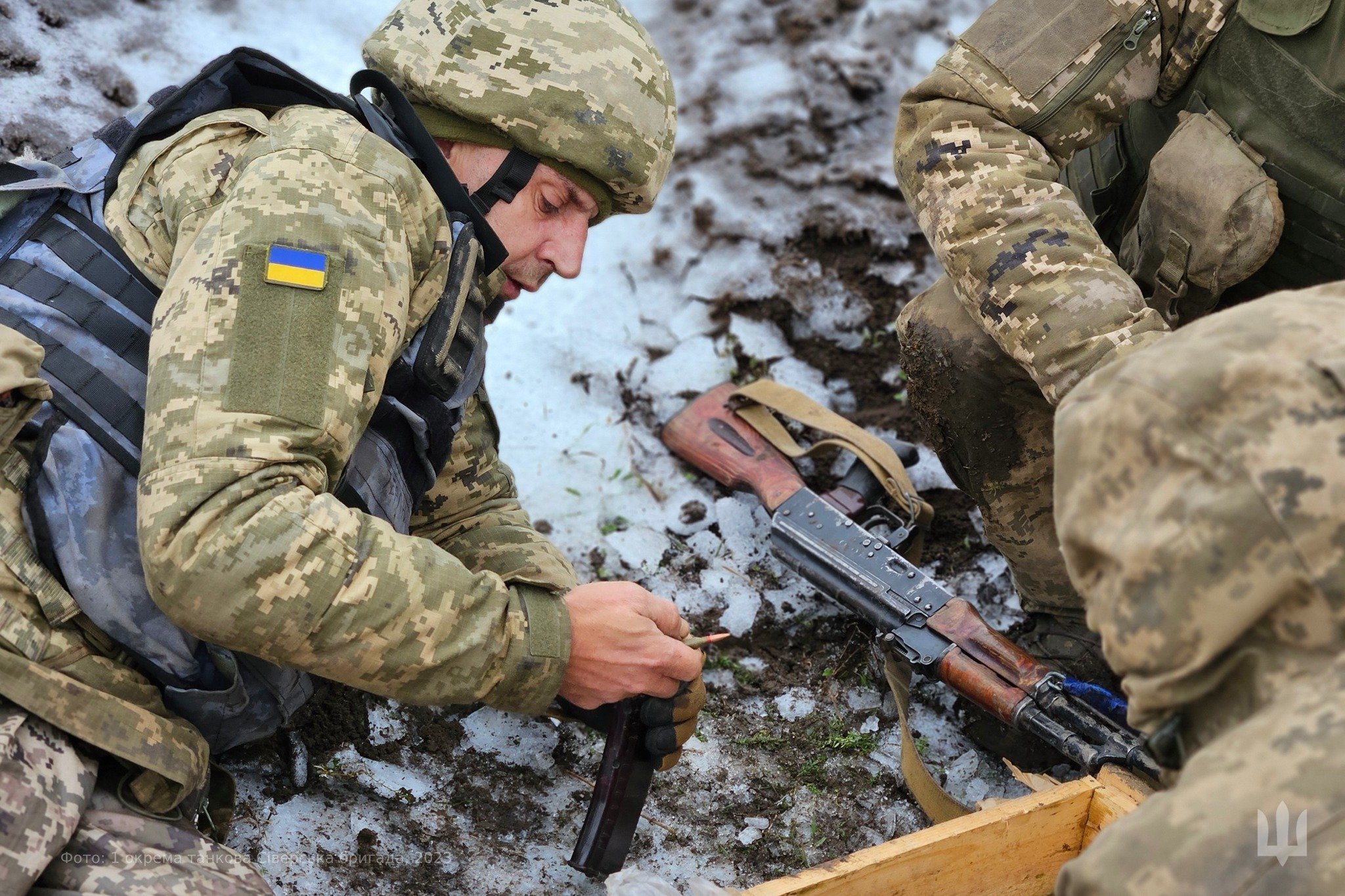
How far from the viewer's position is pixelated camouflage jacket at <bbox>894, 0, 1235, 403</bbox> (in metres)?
2.58

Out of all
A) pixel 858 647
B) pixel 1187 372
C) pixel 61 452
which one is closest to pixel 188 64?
pixel 61 452

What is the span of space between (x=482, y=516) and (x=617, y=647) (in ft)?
2.49

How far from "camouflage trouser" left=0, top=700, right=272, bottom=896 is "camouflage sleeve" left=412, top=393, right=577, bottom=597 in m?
0.88

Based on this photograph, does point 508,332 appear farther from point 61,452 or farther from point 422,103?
point 61,452

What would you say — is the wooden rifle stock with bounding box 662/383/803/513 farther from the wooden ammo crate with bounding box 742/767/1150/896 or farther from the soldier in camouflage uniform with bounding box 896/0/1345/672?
the wooden ammo crate with bounding box 742/767/1150/896

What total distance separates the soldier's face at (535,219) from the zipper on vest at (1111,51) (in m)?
1.07

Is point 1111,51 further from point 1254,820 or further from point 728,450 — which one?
point 1254,820

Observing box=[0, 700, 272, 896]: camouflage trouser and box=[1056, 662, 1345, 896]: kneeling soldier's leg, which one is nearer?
box=[1056, 662, 1345, 896]: kneeling soldier's leg

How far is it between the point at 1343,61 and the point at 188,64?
138 inches

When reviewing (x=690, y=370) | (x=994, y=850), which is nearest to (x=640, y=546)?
(x=690, y=370)

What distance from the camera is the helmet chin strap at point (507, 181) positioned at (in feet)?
7.91

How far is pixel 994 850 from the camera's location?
7.48 ft

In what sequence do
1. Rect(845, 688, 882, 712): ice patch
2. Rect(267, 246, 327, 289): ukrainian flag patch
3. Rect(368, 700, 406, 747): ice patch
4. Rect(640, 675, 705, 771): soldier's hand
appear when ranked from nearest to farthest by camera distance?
Rect(267, 246, 327, 289): ukrainian flag patch → Rect(640, 675, 705, 771): soldier's hand → Rect(368, 700, 406, 747): ice patch → Rect(845, 688, 882, 712): ice patch

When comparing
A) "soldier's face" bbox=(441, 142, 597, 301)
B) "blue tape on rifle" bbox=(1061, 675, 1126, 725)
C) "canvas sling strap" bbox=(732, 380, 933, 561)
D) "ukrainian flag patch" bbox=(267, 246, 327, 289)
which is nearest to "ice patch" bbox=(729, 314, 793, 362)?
"canvas sling strap" bbox=(732, 380, 933, 561)
